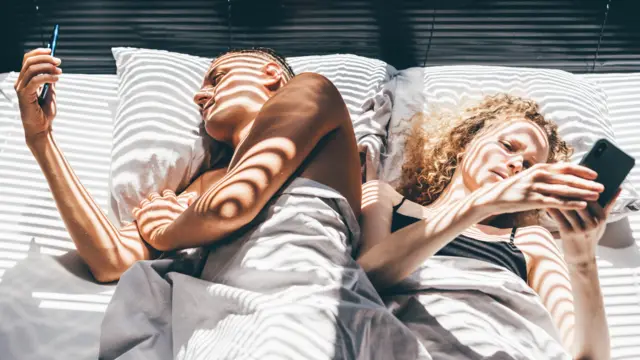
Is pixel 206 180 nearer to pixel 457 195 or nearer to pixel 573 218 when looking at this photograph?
pixel 457 195

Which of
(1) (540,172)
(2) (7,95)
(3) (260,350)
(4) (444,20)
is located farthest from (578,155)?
(2) (7,95)

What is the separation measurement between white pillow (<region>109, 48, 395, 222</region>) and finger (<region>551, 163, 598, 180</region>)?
773mm

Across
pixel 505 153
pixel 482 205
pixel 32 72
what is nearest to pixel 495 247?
pixel 505 153

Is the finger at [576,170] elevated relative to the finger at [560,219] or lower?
elevated

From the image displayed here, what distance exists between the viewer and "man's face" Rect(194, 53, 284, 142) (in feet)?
5.27

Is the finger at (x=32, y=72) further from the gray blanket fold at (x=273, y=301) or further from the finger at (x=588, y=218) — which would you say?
the finger at (x=588, y=218)

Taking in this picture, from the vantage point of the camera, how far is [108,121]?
195 cm

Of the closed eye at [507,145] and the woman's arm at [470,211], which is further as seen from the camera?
the closed eye at [507,145]

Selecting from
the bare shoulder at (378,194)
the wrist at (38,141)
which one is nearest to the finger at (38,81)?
the wrist at (38,141)

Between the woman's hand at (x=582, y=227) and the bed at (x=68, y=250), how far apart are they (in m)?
0.44

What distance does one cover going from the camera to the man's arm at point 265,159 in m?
1.27

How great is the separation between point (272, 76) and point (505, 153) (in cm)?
63

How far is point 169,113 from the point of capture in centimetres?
185

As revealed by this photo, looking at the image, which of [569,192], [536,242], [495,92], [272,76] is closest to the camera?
[569,192]
